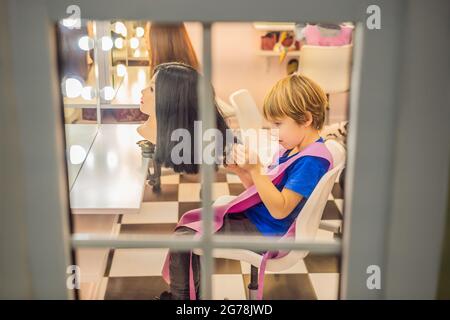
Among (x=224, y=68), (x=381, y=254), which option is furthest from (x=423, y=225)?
(x=224, y=68)

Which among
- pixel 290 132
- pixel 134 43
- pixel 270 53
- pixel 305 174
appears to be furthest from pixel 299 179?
pixel 270 53

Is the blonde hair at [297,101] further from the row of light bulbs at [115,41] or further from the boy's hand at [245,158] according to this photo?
the row of light bulbs at [115,41]

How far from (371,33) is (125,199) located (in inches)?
46.3

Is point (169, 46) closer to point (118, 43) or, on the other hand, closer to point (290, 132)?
point (118, 43)

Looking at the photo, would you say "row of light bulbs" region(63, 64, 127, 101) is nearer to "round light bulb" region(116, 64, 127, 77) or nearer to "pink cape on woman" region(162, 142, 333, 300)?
"round light bulb" region(116, 64, 127, 77)

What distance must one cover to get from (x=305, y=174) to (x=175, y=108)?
0.47 metres

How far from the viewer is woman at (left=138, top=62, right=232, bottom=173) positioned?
51.0 inches

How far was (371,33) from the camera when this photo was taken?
99 centimetres

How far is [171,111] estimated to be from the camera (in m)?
1.34

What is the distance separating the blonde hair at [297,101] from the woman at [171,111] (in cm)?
35

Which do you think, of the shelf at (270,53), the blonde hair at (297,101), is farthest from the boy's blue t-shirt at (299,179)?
the shelf at (270,53)

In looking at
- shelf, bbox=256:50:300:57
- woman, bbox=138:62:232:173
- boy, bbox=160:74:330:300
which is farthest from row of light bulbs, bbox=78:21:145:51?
shelf, bbox=256:50:300:57

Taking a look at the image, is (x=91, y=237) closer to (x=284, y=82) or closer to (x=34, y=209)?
(x=34, y=209)

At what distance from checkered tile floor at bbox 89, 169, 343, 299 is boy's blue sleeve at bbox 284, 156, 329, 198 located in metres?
0.07
